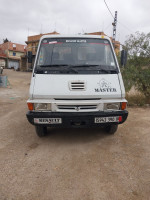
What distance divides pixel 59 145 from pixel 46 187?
4.42ft

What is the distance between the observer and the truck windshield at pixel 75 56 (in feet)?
12.5

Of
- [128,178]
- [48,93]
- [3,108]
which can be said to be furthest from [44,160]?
[3,108]

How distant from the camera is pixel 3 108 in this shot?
7254 millimetres

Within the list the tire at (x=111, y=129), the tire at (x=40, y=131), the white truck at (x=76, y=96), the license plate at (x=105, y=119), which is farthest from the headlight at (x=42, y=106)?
the tire at (x=111, y=129)

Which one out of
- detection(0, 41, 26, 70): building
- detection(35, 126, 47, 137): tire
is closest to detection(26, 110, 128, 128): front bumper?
detection(35, 126, 47, 137): tire

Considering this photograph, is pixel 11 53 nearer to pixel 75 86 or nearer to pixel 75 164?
pixel 75 86

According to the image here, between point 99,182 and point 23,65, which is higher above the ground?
point 23,65

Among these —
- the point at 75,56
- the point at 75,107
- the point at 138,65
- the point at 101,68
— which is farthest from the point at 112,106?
the point at 138,65

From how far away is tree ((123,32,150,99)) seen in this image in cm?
709

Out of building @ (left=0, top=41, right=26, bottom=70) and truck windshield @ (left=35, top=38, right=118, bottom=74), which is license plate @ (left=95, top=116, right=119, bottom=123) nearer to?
truck windshield @ (left=35, top=38, right=118, bottom=74)

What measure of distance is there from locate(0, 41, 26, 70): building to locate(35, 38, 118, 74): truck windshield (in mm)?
42026

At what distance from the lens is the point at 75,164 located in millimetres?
3012

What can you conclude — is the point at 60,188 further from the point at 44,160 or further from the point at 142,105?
the point at 142,105

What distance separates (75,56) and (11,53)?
43.9 metres
